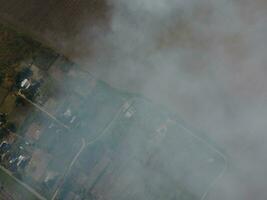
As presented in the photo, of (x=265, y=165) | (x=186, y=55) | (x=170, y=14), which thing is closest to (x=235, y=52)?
(x=186, y=55)

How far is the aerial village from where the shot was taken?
3884 centimetres

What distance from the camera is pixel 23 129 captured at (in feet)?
138

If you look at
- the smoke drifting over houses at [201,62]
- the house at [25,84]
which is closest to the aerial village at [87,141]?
the house at [25,84]

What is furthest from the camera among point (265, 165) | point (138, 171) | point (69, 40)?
point (69, 40)

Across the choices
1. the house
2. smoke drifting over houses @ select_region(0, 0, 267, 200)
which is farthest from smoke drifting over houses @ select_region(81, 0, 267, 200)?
the house

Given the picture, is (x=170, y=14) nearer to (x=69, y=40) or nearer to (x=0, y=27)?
(x=69, y=40)

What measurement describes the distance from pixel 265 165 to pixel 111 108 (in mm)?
14616

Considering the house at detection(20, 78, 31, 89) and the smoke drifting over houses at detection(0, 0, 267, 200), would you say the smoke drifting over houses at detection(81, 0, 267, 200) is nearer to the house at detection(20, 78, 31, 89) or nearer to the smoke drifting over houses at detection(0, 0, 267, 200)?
the smoke drifting over houses at detection(0, 0, 267, 200)

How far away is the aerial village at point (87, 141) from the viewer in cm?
3884

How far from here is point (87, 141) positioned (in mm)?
40844

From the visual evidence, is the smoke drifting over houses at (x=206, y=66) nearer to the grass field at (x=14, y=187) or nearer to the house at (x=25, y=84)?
the house at (x=25, y=84)

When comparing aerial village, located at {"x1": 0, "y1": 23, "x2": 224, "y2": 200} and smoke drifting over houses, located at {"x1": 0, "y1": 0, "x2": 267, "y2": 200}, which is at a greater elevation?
smoke drifting over houses, located at {"x1": 0, "y1": 0, "x2": 267, "y2": 200}

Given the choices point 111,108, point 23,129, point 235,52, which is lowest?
point 23,129

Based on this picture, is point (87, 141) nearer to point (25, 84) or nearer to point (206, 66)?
point (25, 84)
